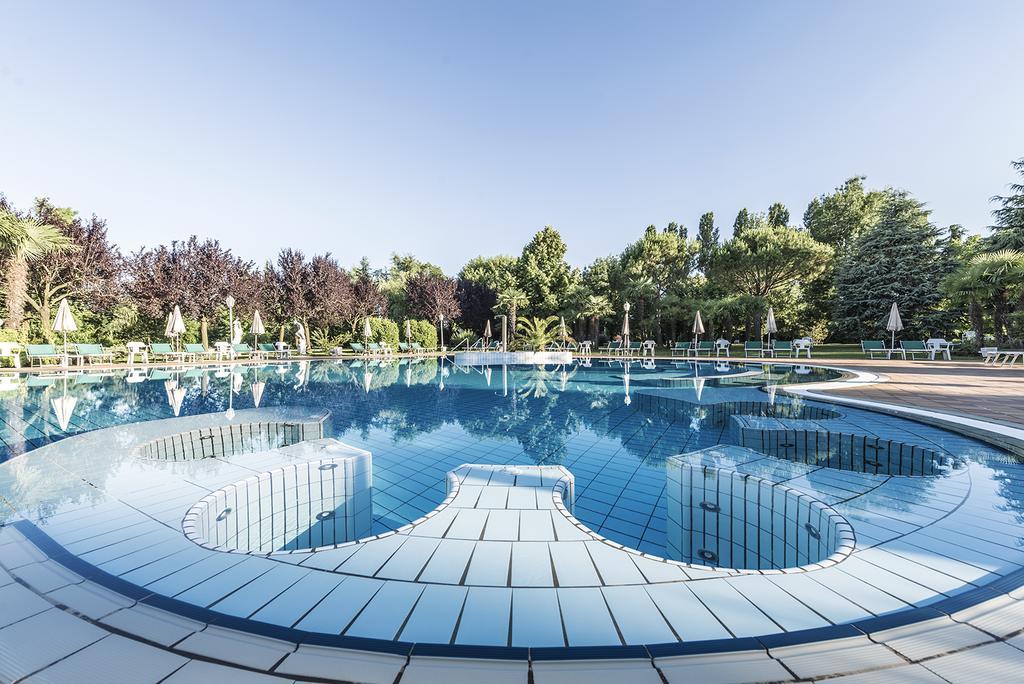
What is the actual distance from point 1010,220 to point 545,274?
24.2 meters

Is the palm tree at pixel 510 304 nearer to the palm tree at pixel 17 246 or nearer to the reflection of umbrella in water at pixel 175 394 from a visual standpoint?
the reflection of umbrella in water at pixel 175 394

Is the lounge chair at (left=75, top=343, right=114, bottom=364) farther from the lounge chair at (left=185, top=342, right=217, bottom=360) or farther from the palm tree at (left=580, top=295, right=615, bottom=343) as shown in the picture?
the palm tree at (left=580, top=295, right=615, bottom=343)

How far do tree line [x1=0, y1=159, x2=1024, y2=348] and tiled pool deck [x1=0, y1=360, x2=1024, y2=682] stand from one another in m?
18.4

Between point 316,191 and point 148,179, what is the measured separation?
22.7 ft

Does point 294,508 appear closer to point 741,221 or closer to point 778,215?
point 741,221

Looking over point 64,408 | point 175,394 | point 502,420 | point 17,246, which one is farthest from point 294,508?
point 17,246

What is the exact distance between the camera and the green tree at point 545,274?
3030 centimetres

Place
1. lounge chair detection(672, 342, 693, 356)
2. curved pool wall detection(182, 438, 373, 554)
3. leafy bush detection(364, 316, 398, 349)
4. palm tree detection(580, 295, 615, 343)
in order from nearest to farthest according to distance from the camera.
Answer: curved pool wall detection(182, 438, 373, 554) → lounge chair detection(672, 342, 693, 356) → leafy bush detection(364, 316, 398, 349) → palm tree detection(580, 295, 615, 343)

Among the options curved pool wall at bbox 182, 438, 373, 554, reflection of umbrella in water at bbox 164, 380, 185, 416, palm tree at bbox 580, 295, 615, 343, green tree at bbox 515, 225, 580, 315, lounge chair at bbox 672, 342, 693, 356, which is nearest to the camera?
curved pool wall at bbox 182, 438, 373, 554

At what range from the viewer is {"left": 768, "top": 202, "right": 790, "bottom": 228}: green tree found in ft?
104

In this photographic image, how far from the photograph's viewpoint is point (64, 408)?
7.26m

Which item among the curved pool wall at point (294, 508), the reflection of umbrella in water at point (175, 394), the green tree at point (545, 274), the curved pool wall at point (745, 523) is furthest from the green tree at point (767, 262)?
the reflection of umbrella in water at point (175, 394)

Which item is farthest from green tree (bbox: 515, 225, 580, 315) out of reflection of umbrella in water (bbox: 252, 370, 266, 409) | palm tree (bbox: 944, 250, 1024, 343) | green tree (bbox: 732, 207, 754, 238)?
reflection of umbrella in water (bbox: 252, 370, 266, 409)

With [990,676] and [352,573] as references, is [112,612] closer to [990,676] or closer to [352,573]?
[352,573]
